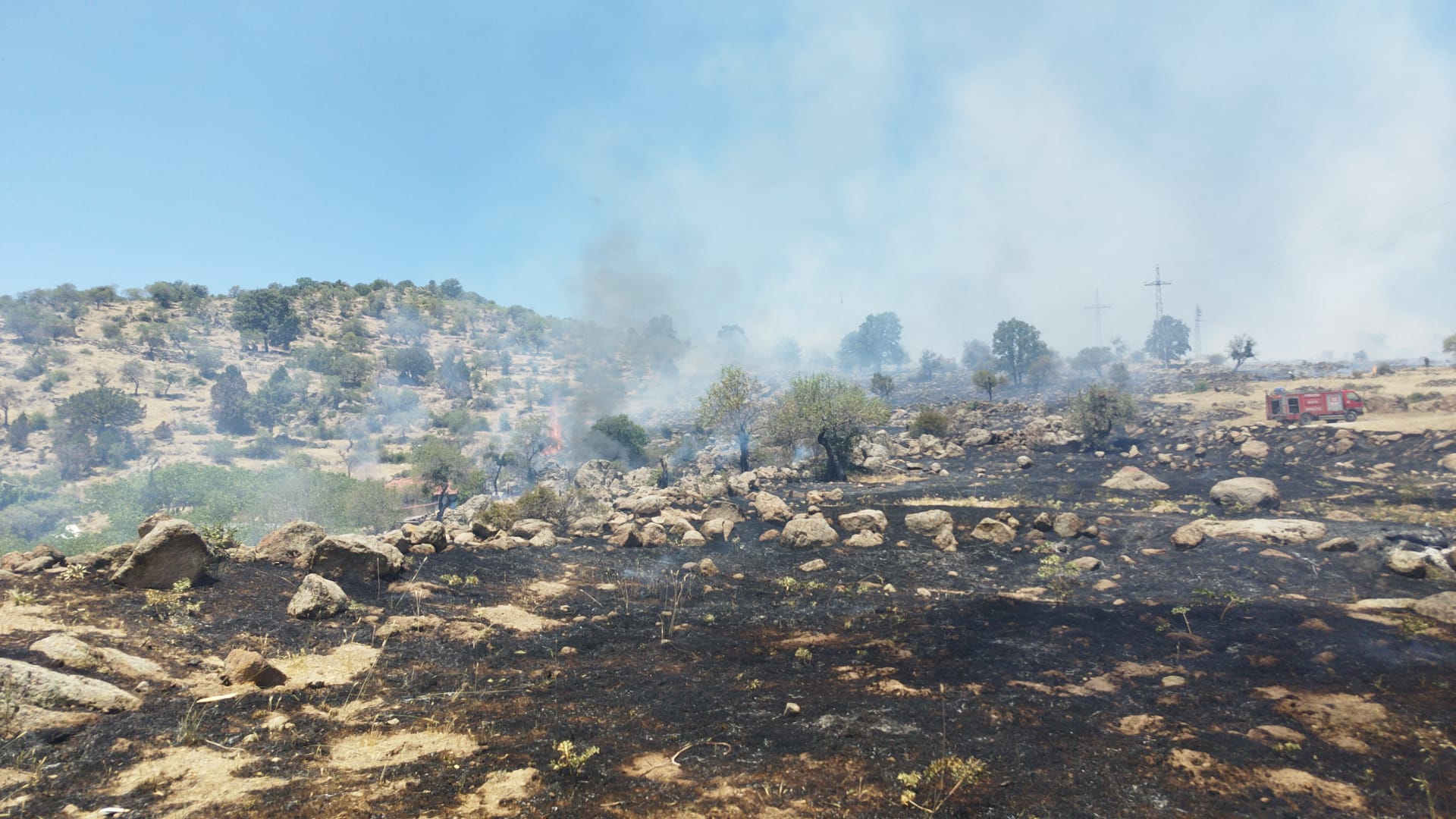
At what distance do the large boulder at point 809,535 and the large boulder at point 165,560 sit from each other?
13734 millimetres

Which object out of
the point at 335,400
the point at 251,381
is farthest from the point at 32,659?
the point at 251,381

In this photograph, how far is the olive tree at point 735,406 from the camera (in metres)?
37.6

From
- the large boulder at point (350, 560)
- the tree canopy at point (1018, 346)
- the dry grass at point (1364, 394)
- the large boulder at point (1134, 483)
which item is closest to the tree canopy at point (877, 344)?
the tree canopy at point (1018, 346)

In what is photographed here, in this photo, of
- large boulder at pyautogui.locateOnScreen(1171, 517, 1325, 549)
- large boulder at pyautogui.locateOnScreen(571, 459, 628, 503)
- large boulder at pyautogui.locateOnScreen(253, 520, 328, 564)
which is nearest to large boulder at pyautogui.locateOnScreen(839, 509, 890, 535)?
large boulder at pyautogui.locateOnScreen(1171, 517, 1325, 549)

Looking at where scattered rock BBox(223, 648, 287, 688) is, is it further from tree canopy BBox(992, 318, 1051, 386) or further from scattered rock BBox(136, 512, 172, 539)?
tree canopy BBox(992, 318, 1051, 386)

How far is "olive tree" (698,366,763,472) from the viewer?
37.6 metres

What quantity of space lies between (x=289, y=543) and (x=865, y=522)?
603 inches

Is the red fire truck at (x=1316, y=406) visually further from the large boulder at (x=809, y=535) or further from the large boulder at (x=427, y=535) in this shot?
the large boulder at (x=427, y=535)

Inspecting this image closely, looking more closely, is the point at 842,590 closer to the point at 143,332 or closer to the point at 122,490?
the point at 122,490

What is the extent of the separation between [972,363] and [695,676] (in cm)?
13424

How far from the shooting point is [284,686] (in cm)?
723

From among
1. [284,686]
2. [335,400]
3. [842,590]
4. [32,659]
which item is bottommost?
[842,590]

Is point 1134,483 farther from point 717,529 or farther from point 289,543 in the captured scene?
point 289,543

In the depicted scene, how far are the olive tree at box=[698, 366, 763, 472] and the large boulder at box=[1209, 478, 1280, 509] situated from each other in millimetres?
23425
